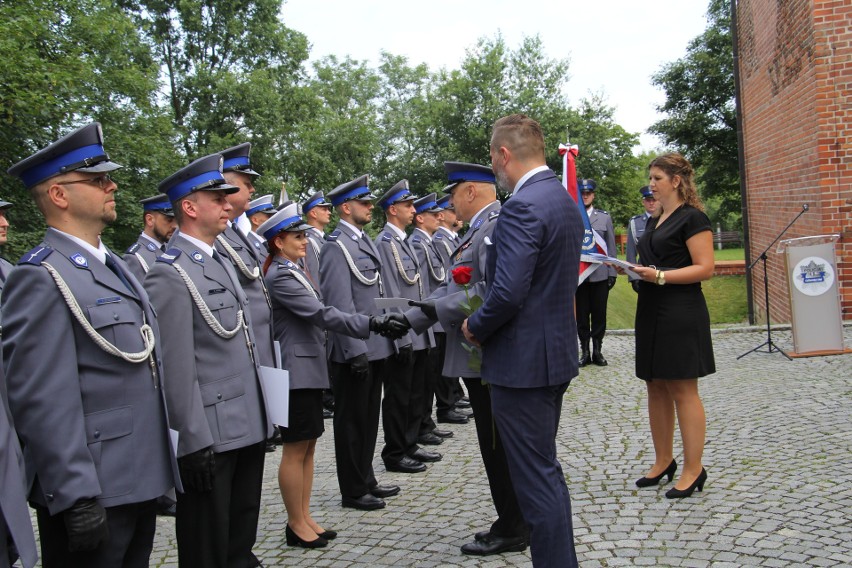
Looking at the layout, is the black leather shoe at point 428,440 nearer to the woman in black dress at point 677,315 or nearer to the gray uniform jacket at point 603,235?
the woman in black dress at point 677,315

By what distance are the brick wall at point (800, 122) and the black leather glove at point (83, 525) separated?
10.3 m

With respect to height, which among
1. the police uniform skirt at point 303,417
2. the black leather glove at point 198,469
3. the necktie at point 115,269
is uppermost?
the necktie at point 115,269

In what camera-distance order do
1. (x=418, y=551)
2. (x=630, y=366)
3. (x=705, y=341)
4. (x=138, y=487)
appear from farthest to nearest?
1. (x=630, y=366)
2. (x=705, y=341)
3. (x=418, y=551)
4. (x=138, y=487)

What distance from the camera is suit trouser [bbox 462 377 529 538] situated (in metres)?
4.55

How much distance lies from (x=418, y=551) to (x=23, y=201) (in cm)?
1334

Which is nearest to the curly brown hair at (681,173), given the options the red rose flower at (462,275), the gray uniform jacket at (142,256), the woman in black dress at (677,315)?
the woman in black dress at (677,315)

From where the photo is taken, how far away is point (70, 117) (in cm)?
1578

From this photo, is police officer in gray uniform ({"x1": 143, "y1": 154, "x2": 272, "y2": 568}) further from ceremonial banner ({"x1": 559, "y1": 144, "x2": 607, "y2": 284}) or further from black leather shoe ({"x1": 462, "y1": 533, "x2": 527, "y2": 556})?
ceremonial banner ({"x1": 559, "y1": 144, "x2": 607, "y2": 284})

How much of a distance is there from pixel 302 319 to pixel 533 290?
1.81 metres

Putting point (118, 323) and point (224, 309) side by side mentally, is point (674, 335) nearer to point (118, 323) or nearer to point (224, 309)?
point (224, 309)

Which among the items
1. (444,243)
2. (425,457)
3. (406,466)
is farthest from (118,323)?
(444,243)

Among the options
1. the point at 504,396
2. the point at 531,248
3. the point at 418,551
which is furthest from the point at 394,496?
the point at 531,248

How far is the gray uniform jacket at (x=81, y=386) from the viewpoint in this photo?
264cm

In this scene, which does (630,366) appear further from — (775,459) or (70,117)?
(70,117)
